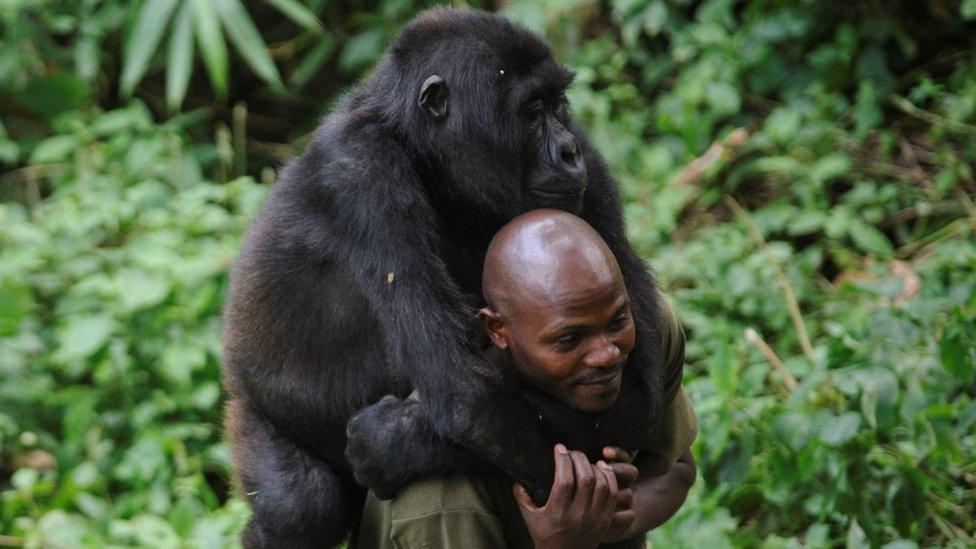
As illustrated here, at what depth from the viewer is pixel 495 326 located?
3352mm

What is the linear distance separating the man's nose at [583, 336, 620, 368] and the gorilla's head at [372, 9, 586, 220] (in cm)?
47

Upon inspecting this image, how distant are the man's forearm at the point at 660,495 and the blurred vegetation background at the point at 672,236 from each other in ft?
2.59

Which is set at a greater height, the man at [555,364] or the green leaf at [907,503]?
the man at [555,364]

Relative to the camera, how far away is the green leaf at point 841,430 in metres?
4.47

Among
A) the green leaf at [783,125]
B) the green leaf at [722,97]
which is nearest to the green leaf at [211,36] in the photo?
the green leaf at [722,97]

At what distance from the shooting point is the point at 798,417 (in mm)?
4613

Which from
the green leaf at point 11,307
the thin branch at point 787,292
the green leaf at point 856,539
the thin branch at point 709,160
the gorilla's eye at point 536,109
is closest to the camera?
the gorilla's eye at point 536,109

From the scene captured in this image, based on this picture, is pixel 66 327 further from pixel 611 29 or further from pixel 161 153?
pixel 611 29

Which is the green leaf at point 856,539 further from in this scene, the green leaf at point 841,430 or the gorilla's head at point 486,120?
the gorilla's head at point 486,120

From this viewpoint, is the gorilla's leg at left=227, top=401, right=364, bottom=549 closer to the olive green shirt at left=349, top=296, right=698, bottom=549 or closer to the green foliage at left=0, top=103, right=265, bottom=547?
the olive green shirt at left=349, top=296, right=698, bottom=549

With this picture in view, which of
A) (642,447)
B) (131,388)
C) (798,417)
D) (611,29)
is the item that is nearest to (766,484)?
(798,417)

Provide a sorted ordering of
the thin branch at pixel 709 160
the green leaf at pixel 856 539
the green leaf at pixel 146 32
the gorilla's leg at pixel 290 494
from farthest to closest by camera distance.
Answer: the green leaf at pixel 146 32
the thin branch at pixel 709 160
the green leaf at pixel 856 539
the gorilla's leg at pixel 290 494

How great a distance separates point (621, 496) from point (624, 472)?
8 centimetres

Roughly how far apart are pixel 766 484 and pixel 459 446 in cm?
201
